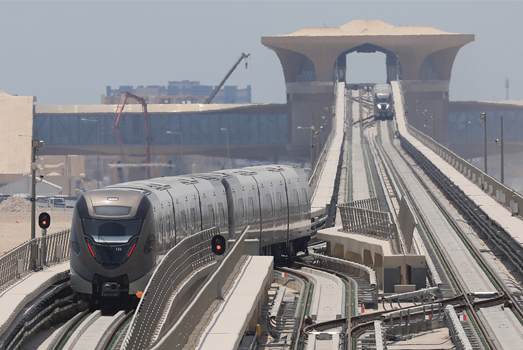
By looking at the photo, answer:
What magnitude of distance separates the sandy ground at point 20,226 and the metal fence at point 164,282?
157ft

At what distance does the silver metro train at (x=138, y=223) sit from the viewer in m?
35.4

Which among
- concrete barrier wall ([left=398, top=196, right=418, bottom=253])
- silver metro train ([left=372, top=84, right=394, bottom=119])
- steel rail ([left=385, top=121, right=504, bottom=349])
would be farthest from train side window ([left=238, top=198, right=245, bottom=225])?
silver metro train ([left=372, top=84, right=394, bottom=119])

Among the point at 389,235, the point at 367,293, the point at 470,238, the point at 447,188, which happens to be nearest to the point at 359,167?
the point at 447,188

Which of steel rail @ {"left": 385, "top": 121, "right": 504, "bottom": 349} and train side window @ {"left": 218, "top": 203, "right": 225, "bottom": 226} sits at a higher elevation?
train side window @ {"left": 218, "top": 203, "right": 225, "bottom": 226}

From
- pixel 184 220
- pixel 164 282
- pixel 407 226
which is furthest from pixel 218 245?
pixel 407 226

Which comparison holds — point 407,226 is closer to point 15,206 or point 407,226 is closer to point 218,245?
point 218,245

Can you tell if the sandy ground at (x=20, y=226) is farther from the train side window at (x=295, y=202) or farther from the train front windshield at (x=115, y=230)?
the train front windshield at (x=115, y=230)

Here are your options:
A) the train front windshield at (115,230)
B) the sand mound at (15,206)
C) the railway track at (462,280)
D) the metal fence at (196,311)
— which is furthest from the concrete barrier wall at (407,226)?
the sand mound at (15,206)

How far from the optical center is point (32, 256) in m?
38.2

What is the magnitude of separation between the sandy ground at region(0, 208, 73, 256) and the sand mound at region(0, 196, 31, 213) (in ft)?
3.44

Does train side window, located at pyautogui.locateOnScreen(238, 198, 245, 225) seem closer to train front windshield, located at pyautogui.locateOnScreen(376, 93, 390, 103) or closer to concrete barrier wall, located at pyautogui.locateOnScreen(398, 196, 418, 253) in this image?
concrete barrier wall, located at pyautogui.locateOnScreen(398, 196, 418, 253)

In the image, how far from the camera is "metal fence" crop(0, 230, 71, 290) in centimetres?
3525

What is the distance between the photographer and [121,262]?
3534 centimetres

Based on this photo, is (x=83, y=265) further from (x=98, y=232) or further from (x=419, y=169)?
(x=419, y=169)
